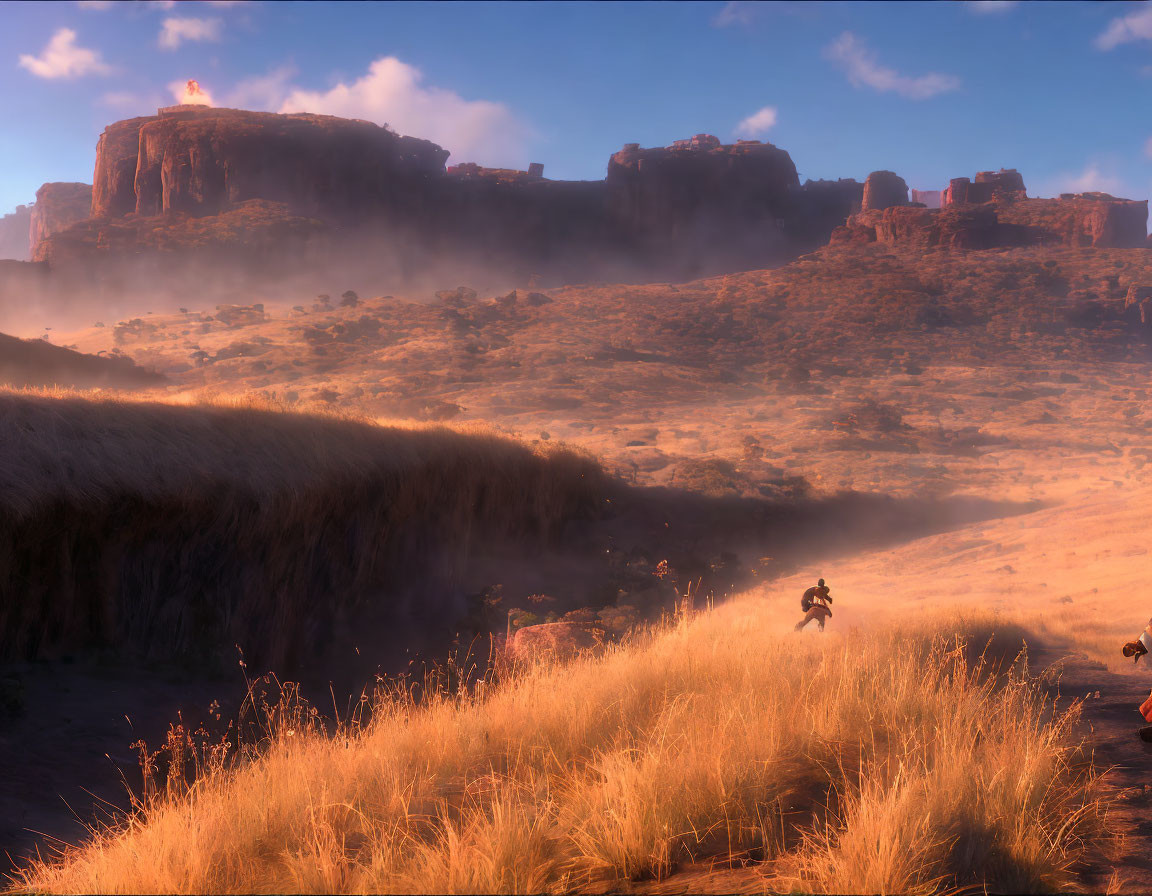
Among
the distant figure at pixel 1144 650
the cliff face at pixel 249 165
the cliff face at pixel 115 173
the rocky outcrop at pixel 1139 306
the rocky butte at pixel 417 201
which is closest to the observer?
the distant figure at pixel 1144 650

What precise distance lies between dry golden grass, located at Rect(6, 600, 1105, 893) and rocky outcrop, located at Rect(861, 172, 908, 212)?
285ft

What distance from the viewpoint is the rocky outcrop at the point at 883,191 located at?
269 feet

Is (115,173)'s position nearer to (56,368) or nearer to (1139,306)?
(56,368)

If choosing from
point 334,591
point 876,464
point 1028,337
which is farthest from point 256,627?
point 1028,337

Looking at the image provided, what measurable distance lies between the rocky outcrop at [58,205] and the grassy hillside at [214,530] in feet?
350

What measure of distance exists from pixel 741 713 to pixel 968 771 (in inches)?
47.7

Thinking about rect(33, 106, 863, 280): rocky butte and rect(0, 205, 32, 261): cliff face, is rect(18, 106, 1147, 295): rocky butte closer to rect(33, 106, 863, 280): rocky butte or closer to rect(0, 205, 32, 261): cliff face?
rect(33, 106, 863, 280): rocky butte

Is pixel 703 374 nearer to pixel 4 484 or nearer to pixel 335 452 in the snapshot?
pixel 335 452

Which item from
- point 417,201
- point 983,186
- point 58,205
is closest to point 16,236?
point 58,205

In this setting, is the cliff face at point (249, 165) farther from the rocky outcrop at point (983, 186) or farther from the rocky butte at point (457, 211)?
the rocky outcrop at point (983, 186)

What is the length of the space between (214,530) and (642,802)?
7.38 metres

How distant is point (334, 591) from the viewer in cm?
1075

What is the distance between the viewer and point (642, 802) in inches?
131

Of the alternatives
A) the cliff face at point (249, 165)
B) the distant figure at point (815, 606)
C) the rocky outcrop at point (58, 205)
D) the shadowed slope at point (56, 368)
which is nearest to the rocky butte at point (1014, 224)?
the cliff face at point (249, 165)
